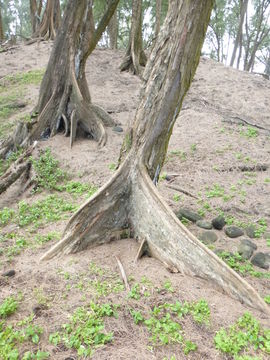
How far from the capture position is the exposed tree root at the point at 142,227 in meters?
3.51

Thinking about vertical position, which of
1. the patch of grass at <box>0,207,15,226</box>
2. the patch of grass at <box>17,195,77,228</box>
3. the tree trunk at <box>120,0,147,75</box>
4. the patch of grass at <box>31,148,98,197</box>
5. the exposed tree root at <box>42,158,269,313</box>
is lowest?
the patch of grass at <box>0,207,15,226</box>

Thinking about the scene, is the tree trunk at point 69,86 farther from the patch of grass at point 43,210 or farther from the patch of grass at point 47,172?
the patch of grass at point 43,210

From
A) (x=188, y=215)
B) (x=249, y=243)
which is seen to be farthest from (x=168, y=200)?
(x=249, y=243)

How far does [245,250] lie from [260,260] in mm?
242

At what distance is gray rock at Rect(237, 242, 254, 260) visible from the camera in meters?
4.35

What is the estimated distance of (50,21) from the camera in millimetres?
17328

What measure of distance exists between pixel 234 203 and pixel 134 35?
29.2 ft

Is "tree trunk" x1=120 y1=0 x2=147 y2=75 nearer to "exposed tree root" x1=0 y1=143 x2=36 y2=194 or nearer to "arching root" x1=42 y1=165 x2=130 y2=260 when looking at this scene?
"exposed tree root" x1=0 y1=143 x2=36 y2=194

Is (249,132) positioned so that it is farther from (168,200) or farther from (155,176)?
(155,176)

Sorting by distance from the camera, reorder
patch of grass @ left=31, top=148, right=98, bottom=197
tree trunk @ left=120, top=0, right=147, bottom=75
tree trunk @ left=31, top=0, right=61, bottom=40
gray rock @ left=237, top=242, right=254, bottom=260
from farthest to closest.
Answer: tree trunk @ left=31, top=0, right=61, bottom=40, tree trunk @ left=120, top=0, right=147, bottom=75, patch of grass @ left=31, top=148, right=98, bottom=197, gray rock @ left=237, top=242, right=254, bottom=260

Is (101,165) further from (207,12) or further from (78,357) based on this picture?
(78,357)

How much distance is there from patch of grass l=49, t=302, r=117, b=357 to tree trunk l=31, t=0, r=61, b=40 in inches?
665

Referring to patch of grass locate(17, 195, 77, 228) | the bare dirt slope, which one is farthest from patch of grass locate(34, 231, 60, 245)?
patch of grass locate(17, 195, 77, 228)

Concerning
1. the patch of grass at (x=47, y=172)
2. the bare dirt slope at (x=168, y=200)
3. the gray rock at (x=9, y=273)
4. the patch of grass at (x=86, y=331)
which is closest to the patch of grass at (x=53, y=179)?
the patch of grass at (x=47, y=172)
